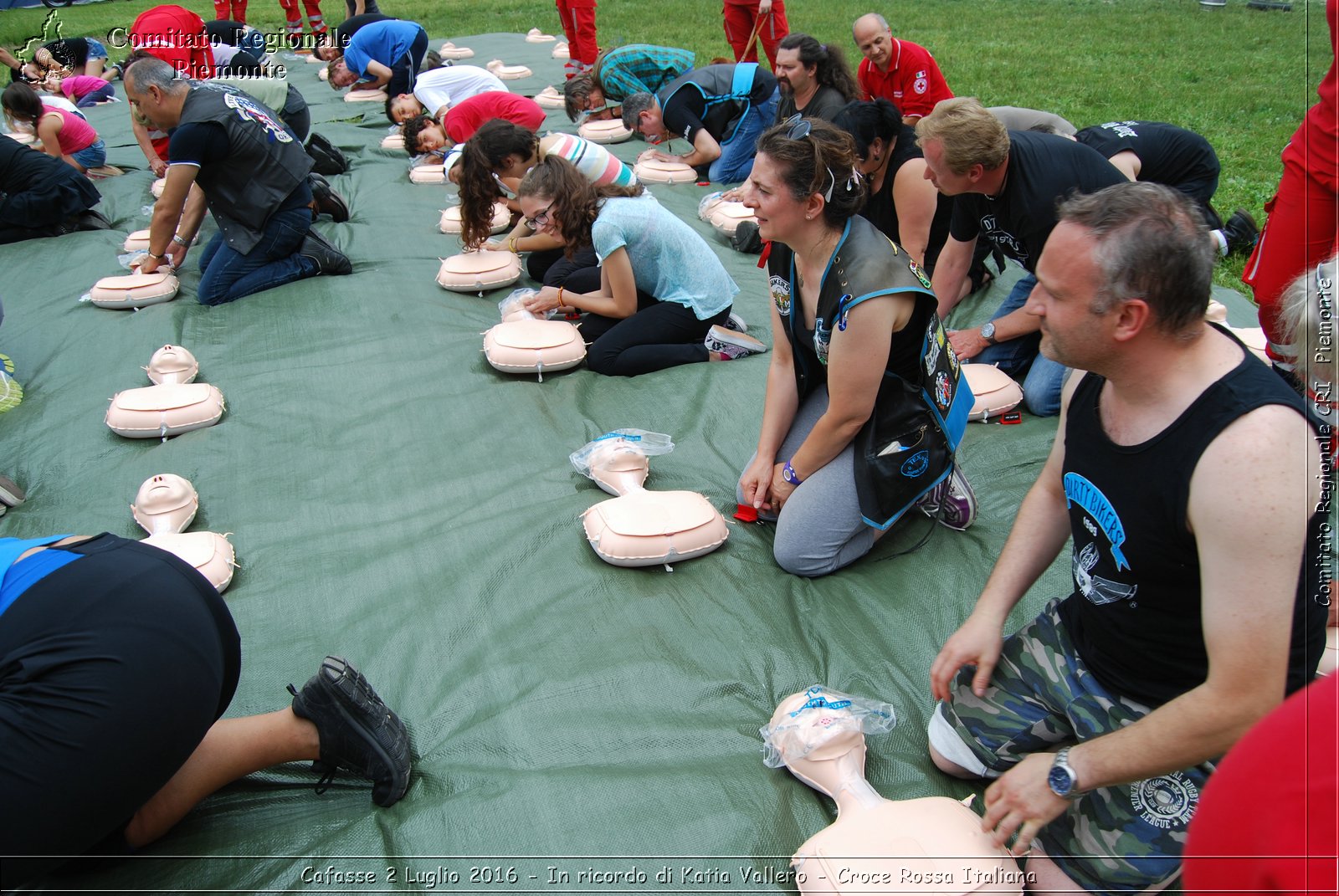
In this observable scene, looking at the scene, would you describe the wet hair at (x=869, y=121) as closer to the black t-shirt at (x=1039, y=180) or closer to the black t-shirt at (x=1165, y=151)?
the black t-shirt at (x=1039, y=180)

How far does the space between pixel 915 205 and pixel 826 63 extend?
156cm

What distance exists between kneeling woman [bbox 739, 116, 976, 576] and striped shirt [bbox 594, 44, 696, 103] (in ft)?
14.2

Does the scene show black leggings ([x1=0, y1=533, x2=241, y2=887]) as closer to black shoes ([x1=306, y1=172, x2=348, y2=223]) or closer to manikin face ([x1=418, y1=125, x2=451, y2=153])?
black shoes ([x1=306, y1=172, x2=348, y2=223])

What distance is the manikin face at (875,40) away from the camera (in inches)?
197

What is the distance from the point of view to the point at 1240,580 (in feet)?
3.85

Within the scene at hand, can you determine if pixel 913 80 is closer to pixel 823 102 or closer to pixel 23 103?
pixel 823 102

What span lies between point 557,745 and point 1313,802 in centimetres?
138

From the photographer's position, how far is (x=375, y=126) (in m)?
6.78

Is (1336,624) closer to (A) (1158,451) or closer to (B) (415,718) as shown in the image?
(A) (1158,451)

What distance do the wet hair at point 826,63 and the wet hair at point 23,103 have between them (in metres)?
4.63

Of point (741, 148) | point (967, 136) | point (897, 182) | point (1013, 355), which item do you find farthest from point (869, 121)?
point (741, 148)

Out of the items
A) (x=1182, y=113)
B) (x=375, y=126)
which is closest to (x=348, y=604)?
(x=375, y=126)

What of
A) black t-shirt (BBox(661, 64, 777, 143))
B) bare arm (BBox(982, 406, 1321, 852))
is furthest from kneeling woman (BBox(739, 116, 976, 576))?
black t-shirt (BBox(661, 64, 777, 143))

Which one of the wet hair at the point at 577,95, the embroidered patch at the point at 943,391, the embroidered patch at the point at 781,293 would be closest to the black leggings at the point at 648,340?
the embroidered patch at the point at 781,293
